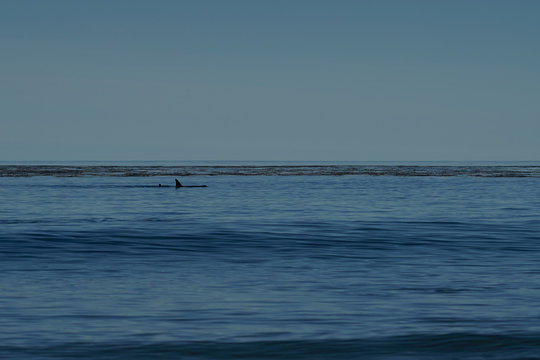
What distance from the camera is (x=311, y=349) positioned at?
10.8m

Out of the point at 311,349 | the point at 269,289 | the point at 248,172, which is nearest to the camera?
the point at 311,349

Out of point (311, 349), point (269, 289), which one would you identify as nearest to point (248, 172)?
point (269, 289)

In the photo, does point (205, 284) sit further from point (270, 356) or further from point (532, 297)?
point (532, 297)

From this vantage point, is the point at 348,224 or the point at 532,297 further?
the point at 348,224

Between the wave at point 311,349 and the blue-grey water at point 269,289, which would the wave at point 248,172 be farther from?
the wave at point 311,349

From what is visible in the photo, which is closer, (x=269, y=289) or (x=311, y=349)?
(x=311, y=349)

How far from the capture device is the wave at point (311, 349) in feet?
34.3

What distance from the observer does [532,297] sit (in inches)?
562

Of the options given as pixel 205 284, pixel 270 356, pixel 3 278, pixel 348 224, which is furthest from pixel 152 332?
pixel 348 224

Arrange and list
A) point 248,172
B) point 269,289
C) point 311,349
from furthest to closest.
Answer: point 248,172 < point 269,289 < point 311,349

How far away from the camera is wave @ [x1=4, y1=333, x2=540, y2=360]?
1045 centimetres

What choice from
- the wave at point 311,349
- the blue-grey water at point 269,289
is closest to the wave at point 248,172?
the blue-grey water at point 269,289

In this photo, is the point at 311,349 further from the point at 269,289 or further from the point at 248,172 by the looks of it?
the point at 248,172

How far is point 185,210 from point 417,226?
50.5 ft
